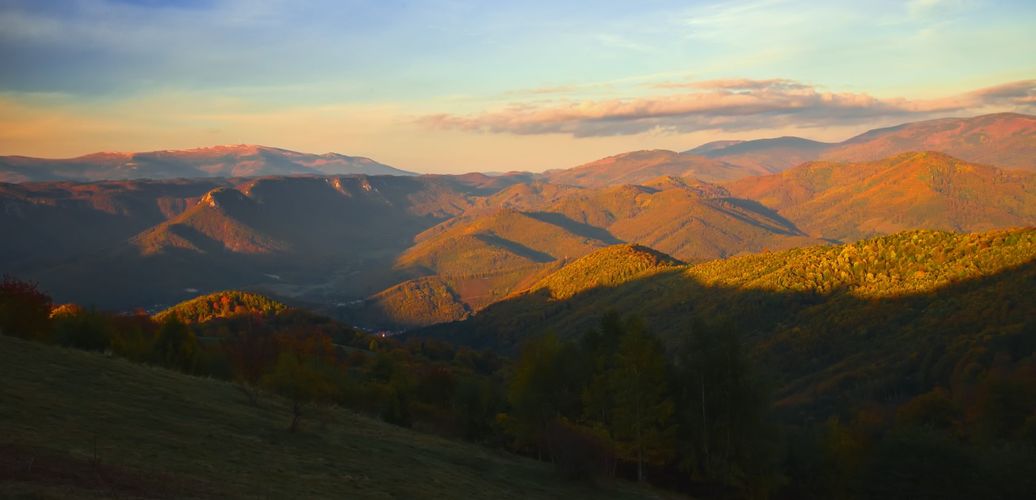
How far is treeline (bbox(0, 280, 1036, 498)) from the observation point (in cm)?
4275

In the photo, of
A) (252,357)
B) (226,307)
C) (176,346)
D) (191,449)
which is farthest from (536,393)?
(226,307)

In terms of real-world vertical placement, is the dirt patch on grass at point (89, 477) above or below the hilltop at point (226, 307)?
above

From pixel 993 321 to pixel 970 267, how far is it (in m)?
39.0

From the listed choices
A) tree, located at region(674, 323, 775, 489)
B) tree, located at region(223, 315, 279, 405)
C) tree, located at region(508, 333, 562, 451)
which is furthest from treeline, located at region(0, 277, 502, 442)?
tree, located at region(674, 323, 775, 489)

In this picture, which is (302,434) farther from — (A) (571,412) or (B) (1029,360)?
(B) (1029,360)

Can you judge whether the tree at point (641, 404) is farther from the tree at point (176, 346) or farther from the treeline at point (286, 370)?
the tree at point (176, 346)

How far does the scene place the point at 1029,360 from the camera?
85125 mm

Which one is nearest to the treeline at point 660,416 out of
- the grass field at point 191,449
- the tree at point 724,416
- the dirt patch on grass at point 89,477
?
the tree at point 724,416

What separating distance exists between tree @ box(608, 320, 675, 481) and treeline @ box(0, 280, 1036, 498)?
10 centimetres

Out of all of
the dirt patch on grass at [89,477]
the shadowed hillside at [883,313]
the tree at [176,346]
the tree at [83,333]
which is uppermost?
the dirt patch on grass at [89,477]

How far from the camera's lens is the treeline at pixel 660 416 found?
42750 millimetres

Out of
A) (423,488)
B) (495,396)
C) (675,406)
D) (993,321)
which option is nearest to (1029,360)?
(993,321)

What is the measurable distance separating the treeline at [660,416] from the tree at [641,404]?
0.10 metres

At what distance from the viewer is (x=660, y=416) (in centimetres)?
4769
